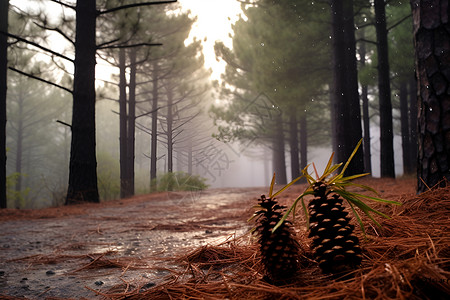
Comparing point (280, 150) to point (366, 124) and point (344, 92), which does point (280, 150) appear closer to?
point (366, 124)

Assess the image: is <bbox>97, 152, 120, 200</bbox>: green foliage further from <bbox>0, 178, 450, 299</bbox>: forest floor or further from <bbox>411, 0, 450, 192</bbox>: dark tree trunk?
<bbox>411, 0, 450, 192</bbox>: dark tree trunk

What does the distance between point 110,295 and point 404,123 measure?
13.9 metres

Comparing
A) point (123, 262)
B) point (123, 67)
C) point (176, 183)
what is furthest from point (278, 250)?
point (123, 67)

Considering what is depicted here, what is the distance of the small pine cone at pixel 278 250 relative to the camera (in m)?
1.02

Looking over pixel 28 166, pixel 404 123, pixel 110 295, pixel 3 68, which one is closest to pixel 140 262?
pixel 110 295

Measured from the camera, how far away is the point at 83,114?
5.63 metres


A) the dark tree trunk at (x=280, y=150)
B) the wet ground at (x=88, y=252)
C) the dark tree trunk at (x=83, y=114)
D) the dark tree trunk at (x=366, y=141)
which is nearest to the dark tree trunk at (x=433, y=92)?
the wet ground at (x=88, y=252)

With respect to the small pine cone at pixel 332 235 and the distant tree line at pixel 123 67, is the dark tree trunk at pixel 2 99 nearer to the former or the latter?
the distant tree line at pixel 123 67

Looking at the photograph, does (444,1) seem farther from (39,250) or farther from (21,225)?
(21,225)

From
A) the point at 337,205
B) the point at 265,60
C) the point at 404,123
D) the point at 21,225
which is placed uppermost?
the point at 265,60

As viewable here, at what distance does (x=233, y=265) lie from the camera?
138cm

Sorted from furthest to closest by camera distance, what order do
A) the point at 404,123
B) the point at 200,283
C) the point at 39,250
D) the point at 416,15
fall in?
the point at 404,123, the point at 416,15, the point at 39,250, the point at 200,283

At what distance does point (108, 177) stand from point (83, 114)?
5836mm

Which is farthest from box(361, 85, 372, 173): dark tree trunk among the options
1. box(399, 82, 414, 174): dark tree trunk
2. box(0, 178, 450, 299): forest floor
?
box(0, 178, 450, 299): forest floor
